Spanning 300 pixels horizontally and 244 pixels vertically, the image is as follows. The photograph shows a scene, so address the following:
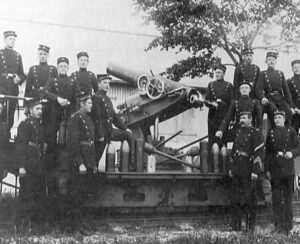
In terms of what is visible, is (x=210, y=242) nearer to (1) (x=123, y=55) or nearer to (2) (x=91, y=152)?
(2) (x=91, y=152)

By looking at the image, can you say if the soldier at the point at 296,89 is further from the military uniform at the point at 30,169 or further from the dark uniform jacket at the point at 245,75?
the military uniform at the point at 30,169

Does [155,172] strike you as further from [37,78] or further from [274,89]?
[274,89]

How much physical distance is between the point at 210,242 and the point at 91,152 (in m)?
1.86

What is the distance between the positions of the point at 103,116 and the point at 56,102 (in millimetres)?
711

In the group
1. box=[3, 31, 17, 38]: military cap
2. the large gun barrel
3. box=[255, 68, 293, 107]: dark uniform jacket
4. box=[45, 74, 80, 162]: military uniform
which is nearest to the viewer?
box=[45, 74, 80, 162]: military uniform

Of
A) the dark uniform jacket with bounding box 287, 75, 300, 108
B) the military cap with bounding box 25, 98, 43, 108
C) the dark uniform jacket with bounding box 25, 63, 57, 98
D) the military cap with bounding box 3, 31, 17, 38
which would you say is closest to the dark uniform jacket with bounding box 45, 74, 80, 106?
the dark uniform jacket with bounding box 25, 63, 57, 98

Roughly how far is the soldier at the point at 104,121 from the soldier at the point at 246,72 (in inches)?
70.7

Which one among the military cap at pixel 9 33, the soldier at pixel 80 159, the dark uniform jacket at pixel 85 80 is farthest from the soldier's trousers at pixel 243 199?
the military cap at pixel 9 33

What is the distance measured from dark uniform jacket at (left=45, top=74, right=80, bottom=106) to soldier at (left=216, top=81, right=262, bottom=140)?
2.02 metres

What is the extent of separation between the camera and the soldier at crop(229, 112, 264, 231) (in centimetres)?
639

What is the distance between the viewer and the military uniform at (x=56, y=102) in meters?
6.53

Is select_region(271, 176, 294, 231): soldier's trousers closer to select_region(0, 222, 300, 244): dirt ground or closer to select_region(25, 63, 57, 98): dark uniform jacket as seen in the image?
select_region(0, 222, 300, 244): dirt ground

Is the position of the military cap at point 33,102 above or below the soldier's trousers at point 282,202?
above

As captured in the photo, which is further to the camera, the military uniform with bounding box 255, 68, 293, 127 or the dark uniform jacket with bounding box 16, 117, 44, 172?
the military uniform with bounding box 255, 68, 293, 127
